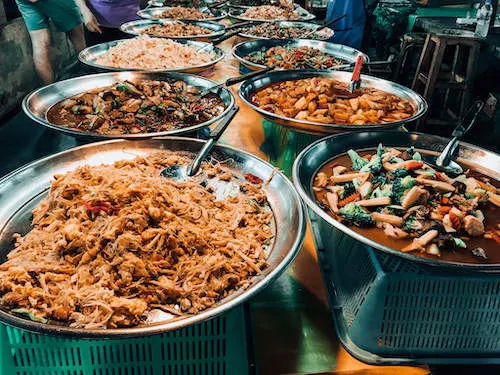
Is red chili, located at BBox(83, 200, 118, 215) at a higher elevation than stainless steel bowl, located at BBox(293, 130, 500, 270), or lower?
higher

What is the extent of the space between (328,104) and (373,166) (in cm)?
82

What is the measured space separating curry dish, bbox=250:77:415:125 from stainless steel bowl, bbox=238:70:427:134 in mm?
47

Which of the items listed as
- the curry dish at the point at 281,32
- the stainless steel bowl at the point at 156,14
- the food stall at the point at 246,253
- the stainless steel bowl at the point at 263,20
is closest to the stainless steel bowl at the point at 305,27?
the curry dish at the point at 281,32

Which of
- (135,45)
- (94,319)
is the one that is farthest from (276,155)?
(135,45)

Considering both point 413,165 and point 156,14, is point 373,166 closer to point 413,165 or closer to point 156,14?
point 413,165

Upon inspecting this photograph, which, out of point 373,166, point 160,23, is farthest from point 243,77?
point 160,23

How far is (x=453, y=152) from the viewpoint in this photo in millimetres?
1871

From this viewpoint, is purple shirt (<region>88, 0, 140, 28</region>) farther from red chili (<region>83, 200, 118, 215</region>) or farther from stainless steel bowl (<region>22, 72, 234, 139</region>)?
red chili (<region>83, 200, 118, 215</region>)

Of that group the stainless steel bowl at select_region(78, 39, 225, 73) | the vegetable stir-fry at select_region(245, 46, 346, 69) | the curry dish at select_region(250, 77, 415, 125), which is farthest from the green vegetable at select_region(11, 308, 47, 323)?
the vegetable stir-fry at select_region(245, 46, 346, 69)

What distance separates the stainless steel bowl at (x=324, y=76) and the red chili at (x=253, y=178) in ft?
1.36

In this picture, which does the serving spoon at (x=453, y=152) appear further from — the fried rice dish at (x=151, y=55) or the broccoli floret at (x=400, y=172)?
the fried rice dish at (x=151, y=55)

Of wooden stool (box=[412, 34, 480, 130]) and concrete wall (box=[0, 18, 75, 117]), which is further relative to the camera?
concrete wall (box=[0, 18, 75, 117])

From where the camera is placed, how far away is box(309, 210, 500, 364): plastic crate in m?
1.19

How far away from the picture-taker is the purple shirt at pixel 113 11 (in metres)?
5.34
